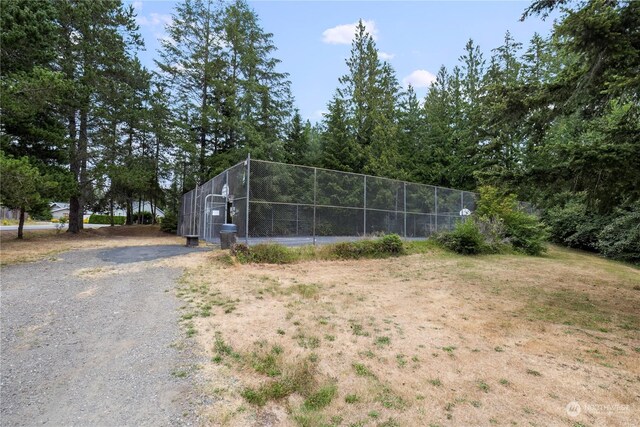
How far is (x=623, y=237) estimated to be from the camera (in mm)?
14164

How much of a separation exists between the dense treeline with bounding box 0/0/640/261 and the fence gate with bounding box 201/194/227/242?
500 centimetres

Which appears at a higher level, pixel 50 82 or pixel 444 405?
pixel 50 82

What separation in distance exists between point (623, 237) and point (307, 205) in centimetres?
1447

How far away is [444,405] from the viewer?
238 cm

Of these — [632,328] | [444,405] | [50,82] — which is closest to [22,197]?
[50,82]

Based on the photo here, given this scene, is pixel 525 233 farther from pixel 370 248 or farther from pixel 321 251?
pixel 321 251

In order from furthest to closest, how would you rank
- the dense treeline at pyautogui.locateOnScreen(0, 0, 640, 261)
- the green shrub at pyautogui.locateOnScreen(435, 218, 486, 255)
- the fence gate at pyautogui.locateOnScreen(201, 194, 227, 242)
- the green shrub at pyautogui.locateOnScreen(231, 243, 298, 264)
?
1. the green shrub at pyautogui.locateOnScreen(435, 218, 486, 255)
2. the fence gate at pyautogui.locateOnScreen(201, 194, 227, 242)
3. the green shrub at pyautogui.locateOnScreen(231, 243, 298, 264)
4. the dense treeline at pyautogui.locateOnScreen(0, 0, 640, 261)

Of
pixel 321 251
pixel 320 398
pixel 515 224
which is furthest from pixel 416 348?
pixel 515 224

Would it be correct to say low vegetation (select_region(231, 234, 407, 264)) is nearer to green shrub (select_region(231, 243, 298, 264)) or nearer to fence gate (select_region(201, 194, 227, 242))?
green shrub (select_region(231, 243, 298, 264))

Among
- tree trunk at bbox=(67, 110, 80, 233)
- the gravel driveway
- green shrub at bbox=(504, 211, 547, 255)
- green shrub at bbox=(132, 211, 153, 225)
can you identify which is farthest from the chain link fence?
green shrub at bbox=(132, 211, 153, 225)

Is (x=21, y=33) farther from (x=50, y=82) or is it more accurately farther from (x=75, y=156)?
(x=75, y=156)

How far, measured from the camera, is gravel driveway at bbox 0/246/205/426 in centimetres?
223

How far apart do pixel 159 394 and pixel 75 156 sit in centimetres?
1690

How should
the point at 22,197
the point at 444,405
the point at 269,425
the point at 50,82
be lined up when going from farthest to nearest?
the point at 50,82
the point at 22,197
the point at 444,405
the point at 269,425
